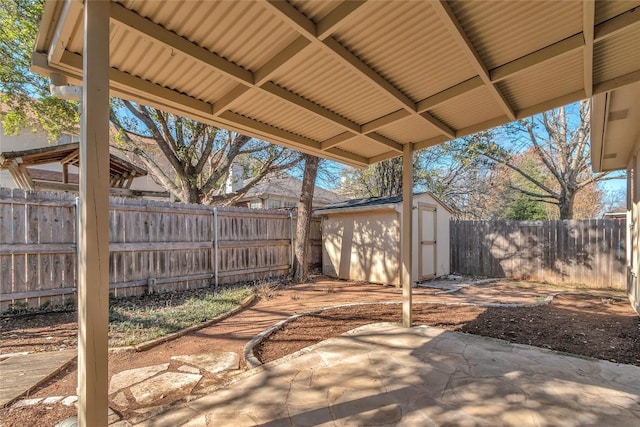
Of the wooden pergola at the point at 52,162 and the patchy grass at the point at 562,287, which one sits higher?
the wooden pergola at the point at 52,162

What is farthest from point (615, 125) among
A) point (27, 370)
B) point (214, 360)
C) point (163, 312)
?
point (27, 370)

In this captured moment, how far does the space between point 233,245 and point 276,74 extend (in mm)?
5689

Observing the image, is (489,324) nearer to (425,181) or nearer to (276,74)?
(276,74)

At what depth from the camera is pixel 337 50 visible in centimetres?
218

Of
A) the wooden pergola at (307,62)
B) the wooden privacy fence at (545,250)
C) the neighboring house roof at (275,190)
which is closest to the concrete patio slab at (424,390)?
the wooden pergola at (307,62)

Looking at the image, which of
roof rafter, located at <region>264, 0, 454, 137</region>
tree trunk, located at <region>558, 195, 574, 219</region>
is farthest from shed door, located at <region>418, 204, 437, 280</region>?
tree trunk, located at <region>558, 195, 574, 219</region>

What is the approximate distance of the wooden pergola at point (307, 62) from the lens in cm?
160

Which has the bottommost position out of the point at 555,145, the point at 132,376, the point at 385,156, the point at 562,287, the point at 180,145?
the point at 562,287

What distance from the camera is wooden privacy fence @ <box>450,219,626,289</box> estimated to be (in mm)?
7898

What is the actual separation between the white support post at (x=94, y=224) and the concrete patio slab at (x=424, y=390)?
0.69 meters

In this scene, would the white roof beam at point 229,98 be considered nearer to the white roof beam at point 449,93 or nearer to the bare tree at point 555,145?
the white roof beam at point 449,93

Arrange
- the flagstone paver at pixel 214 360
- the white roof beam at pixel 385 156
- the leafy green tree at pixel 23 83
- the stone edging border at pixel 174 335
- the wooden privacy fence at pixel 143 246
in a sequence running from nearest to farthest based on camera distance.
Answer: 1. the flagstone paver at pixel 214 360
2. the stone edging border at pixel 174 335
3. the white roof beam at pixel 385 156
4. the wooden privacy fence at pixel 143 246
5. the leafy green tree at pixel 23 83

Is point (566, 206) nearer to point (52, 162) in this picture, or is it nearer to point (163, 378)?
point (163, 378)

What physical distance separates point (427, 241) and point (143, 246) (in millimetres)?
6796
